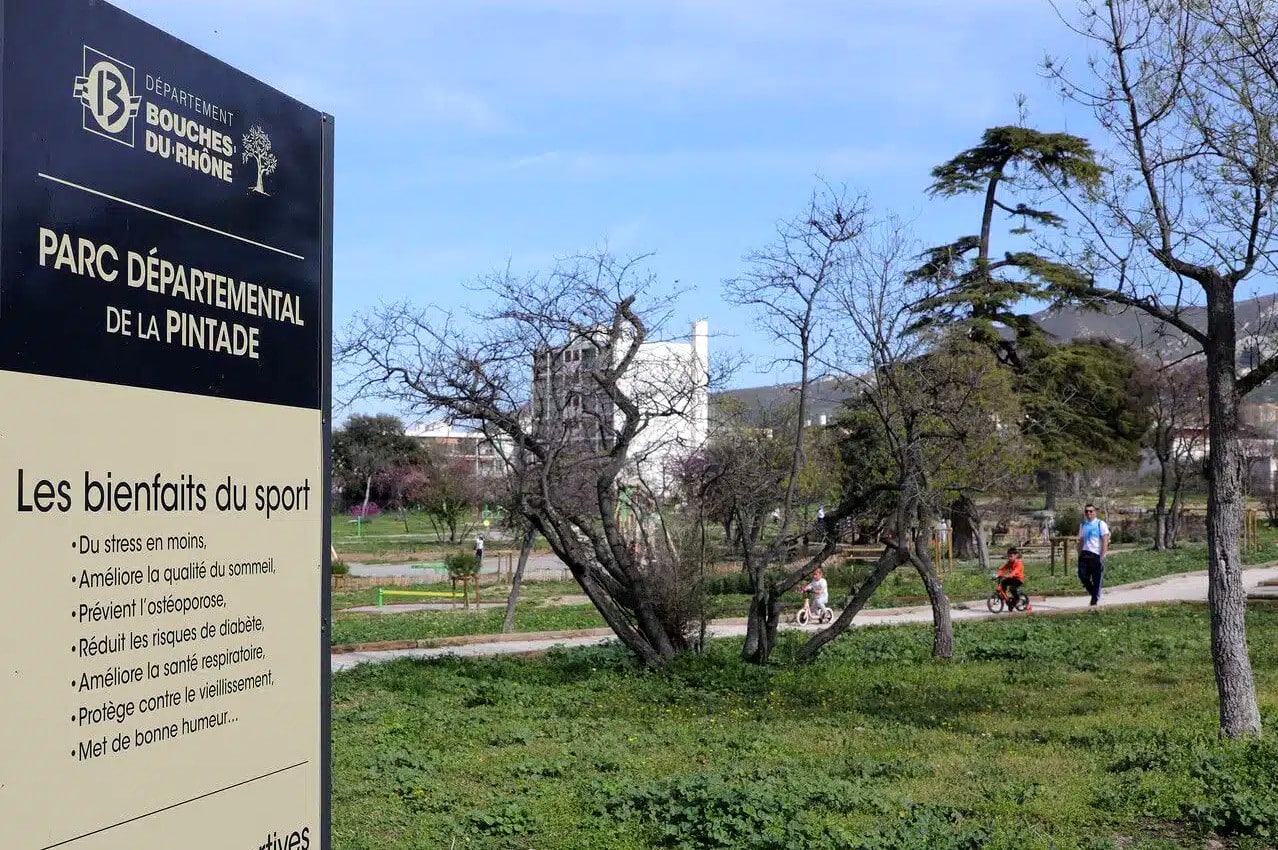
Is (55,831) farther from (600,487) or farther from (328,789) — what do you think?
(600,487)

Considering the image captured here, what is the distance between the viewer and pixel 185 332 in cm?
305

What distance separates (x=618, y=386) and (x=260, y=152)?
10.9m

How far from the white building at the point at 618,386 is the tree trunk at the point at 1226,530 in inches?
249

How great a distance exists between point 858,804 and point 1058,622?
547 inches

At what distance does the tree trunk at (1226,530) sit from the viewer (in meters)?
8.71

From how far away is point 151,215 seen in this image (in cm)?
293

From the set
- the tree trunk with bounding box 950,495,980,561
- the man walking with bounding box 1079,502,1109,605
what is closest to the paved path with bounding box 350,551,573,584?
the tree trunk with bounding box 950,495,980,561

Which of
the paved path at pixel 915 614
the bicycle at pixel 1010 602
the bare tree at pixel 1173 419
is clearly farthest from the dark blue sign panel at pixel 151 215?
the bare tree at pixel 1173 419

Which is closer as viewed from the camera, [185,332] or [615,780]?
[185,332]

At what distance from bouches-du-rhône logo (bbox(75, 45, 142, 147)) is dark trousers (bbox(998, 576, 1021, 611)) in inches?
818

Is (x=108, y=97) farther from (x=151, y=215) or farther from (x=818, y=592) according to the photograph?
(x=818, y=592)

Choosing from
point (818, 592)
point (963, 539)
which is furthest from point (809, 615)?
point (963, 539)

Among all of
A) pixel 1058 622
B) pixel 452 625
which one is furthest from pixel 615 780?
pixel 452 625

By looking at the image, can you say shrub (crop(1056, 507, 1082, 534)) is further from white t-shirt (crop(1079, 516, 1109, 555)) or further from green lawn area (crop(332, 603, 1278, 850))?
green lawn area (crop(332, 603, 1278, 850))
